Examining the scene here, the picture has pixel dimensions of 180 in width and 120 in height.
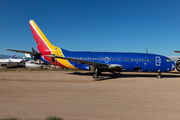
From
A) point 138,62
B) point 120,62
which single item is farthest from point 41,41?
point 138,62

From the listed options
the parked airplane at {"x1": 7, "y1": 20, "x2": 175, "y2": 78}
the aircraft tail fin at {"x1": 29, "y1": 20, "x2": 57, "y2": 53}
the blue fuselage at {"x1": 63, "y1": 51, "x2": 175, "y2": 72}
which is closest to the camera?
the parked airplane at {"x1": 7, "y1": 20, "x2": 175, "y2": 78}

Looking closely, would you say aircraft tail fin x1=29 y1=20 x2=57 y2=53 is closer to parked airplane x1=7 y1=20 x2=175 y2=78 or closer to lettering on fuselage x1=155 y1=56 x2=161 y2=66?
parked airplane x1=7 y1=20 x2=175 y2=78

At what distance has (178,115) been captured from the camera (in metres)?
5.79

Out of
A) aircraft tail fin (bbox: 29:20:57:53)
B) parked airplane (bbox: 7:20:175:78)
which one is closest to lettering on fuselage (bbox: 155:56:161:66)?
parked airplane (bbox: 7:20:175:78)

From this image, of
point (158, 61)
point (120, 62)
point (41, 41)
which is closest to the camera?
point (158, 61)

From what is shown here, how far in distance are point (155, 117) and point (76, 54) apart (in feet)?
55.9

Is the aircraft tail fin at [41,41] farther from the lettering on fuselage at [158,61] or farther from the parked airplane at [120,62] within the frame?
the lettering on fuselage at [158,61]

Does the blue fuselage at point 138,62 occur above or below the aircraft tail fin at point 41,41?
below

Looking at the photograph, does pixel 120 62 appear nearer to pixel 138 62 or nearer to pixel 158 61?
pixel 138 62

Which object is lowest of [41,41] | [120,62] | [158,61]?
[120,62]

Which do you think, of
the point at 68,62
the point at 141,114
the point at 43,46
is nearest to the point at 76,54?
the point at 68,62

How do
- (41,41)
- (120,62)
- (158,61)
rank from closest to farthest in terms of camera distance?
(158,61), (120,62), (41,41)

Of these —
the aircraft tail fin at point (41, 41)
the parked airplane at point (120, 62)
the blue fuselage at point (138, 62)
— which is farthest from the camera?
the aircraft tail fin at point (41, 41)

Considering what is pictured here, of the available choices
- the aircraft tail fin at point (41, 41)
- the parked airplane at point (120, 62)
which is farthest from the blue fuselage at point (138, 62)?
the aircraft tail fin at point (41, 41)
